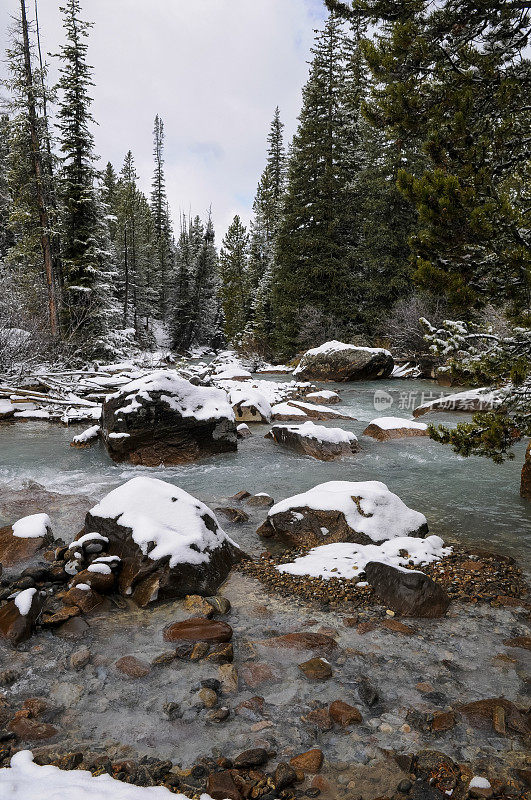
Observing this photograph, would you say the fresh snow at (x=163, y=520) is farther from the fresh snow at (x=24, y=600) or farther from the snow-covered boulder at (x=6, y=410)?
the snow-covered boulder at (x=6, y=410)

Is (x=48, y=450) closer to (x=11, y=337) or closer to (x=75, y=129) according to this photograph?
(x=11, y=337)

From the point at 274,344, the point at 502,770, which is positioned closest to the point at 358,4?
the point at 502,770

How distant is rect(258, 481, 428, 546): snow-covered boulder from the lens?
5289 millimetres

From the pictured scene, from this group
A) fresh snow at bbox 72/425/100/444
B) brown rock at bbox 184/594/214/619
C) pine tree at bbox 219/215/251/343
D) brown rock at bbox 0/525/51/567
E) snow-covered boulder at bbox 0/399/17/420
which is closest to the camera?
brown rock at bbox 184/594/214/619

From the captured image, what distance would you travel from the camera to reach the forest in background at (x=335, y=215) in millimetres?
4340

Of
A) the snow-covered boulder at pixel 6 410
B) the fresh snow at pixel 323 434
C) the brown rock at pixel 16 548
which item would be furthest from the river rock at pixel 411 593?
the snow-covered boulder at pixel 6 410

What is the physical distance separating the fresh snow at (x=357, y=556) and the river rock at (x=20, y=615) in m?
2.35

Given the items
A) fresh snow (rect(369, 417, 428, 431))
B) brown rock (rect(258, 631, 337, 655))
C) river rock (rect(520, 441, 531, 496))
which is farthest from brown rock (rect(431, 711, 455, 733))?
fresh snow (rect(369, 417, 428, 431))

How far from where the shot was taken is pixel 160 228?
62719mm

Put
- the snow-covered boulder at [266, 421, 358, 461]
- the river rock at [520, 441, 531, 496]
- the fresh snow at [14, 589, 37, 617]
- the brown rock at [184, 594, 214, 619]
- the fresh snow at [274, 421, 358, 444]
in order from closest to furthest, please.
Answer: the fresh snow at [14, 589, 37, 617], the brown rock at [184, 594, 214, 619], the river rock at [520, 441, 531, 496], the snow-covered boulder at [266, 421, 358, 461], the fresh snow at [274, 421, 358, 444]

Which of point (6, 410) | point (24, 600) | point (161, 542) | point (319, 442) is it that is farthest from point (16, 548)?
point (6, 410)

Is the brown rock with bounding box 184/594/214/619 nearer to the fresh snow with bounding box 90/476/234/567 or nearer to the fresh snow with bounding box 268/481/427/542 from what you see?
the fresh snow with bounding box 90/476/234/567

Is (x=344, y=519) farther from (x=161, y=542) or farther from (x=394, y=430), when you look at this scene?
(x=394, y=430)

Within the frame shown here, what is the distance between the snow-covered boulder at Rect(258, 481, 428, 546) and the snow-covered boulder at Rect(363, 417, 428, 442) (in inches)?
221
